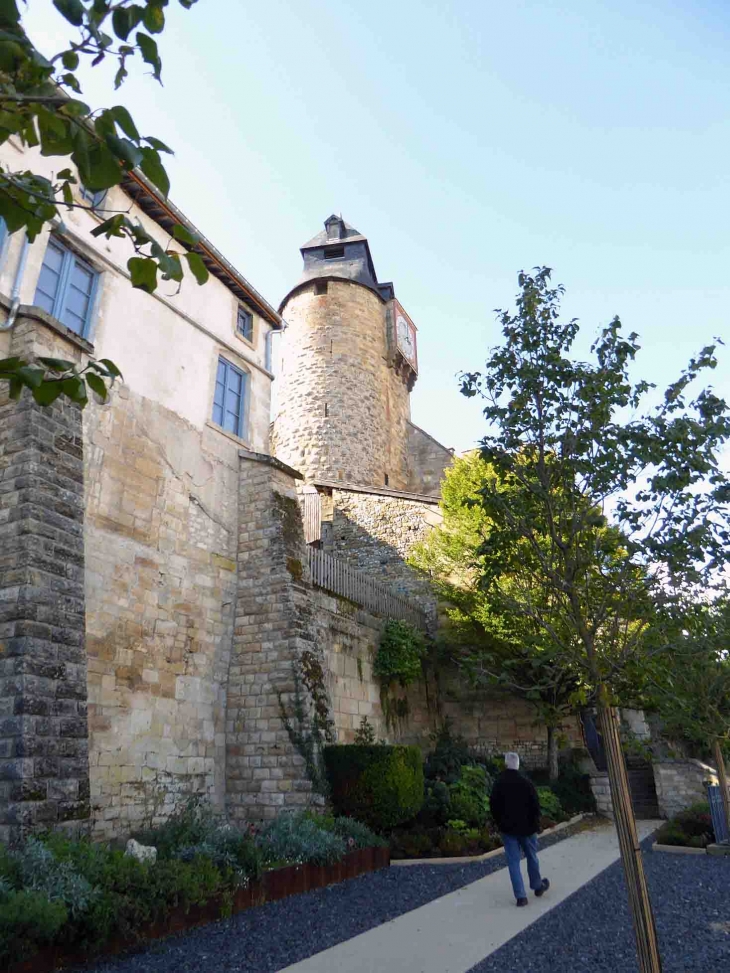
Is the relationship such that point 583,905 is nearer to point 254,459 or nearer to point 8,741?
point 8,741

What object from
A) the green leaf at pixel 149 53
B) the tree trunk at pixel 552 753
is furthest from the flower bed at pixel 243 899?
the tree trunk at pixel 552 753

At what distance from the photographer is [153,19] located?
1.93 meters

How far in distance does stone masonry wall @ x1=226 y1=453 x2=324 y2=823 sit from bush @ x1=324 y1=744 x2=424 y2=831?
1.48 ft

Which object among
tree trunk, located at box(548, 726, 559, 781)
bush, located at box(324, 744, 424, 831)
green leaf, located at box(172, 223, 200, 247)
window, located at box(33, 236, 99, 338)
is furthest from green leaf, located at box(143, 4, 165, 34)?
tree trunk, located at box(548, 726, 559, 781)

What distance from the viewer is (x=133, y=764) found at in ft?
24.7

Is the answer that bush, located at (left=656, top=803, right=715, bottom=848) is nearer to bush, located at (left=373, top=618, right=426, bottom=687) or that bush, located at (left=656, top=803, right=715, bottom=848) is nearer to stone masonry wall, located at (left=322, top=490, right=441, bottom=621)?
bush, located at (left=373, top=618, right=426, bottom=687)

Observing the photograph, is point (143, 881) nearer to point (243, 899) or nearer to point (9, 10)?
point (243, 899)

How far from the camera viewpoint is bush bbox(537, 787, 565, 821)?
11.2 meters

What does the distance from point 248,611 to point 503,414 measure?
20.0 feet

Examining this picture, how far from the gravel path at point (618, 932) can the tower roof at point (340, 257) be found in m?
21.5

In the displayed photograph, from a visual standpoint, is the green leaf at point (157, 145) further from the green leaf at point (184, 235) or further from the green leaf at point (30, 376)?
the green leaf at point (30, 376)

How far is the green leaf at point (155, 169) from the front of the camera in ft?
5.80

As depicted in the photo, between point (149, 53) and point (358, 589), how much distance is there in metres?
11.6

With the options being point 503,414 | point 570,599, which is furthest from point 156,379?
point 570,599
